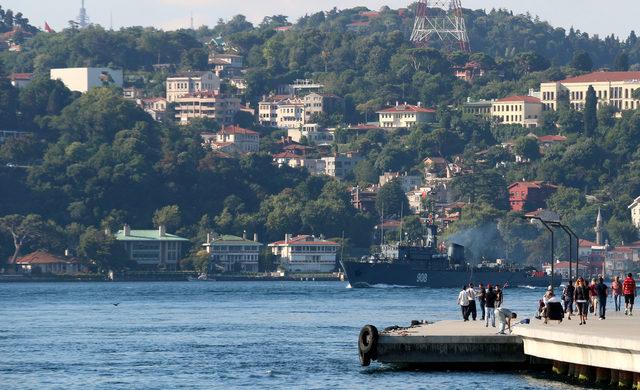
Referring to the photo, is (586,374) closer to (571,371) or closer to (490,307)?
(571,371)

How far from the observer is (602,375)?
56.2m

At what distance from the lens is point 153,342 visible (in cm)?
8100

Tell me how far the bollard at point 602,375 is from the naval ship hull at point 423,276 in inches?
4529

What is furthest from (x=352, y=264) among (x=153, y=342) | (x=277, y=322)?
(x=153, y=342)

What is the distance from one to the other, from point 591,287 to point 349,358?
28.2ft

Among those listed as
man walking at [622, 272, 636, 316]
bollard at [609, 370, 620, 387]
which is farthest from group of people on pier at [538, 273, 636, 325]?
bollard at [609, 370, 620, 387]

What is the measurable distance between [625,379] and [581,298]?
7.15m

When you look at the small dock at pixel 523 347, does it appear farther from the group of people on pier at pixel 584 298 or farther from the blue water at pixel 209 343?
the blue water at pixel 209 343

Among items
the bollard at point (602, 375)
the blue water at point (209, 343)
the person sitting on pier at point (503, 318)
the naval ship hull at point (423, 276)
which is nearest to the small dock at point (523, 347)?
the bollard at point (602, 375)

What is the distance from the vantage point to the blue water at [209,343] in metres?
61.8

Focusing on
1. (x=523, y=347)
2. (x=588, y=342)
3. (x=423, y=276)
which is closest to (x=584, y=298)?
(x=523, y=347)

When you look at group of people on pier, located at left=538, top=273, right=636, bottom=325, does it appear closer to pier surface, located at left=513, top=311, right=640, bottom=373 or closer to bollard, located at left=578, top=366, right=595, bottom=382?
pier surface, located at left=513, top=311, right=640, bottom=373

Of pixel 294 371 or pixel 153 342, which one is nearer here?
pixel 294 371

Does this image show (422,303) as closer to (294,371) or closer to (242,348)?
(242,348)
